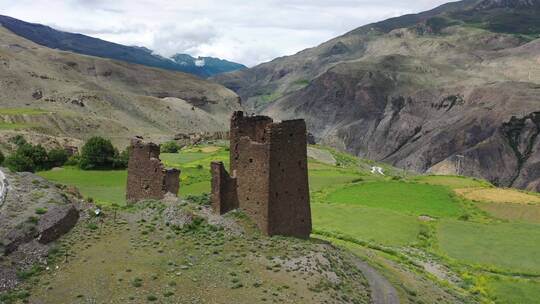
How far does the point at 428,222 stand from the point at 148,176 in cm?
3747

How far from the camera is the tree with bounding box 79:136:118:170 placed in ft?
284

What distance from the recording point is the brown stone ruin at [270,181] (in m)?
35.0

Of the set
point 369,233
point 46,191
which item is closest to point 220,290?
point 46,191

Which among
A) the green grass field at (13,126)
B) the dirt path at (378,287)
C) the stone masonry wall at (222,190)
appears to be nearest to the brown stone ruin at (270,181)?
the stone masonry wall at (222,190)

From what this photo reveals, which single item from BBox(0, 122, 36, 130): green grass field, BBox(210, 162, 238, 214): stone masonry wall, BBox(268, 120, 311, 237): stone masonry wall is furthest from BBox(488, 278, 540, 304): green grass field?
BBox(0, 122, 36, 130): green grass field

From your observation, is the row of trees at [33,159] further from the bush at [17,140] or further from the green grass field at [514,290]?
the green grass field at [514,290]

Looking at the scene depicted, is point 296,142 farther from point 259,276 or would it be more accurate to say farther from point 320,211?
point 320,211

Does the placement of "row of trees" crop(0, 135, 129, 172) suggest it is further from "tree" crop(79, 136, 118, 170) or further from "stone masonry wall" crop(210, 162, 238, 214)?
"stone masonry wall" crop(210, 162, 238, 214)

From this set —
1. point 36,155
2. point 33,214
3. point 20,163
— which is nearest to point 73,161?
point 36,155

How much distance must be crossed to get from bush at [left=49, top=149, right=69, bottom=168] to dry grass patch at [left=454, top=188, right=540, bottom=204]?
60443mm

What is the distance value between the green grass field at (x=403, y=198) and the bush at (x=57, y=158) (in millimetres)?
42753

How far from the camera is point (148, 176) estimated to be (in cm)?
3853

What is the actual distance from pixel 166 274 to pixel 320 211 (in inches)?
1520

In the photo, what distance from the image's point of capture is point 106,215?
113 ft
